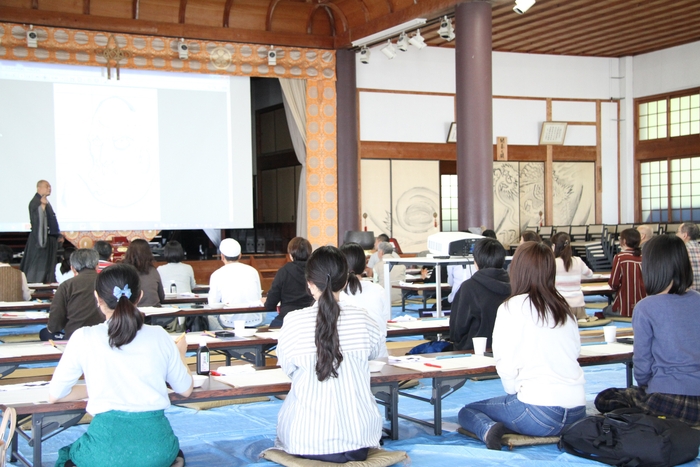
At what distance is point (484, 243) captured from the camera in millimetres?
4547

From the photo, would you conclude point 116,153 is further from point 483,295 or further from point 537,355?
point 537,355

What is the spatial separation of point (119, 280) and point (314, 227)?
9.22 meters

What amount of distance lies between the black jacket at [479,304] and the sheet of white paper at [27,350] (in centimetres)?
220

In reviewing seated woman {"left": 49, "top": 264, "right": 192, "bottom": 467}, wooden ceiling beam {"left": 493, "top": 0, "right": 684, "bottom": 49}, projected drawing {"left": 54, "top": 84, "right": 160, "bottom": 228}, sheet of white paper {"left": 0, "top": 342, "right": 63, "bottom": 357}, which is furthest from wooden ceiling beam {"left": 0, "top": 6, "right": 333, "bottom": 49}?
seated woman {"left": 49, "top": 264, "right": 192, "bottom": 467}

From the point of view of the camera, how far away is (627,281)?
7922mm

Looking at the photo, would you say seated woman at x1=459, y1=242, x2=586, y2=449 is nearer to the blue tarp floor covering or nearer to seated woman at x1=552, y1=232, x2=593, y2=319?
the blue tarp floor covering

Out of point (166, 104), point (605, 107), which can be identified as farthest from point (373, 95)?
point (605, 107)

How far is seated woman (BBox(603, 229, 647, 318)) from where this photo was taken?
7.83 meters

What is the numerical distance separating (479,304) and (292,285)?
1545 mm

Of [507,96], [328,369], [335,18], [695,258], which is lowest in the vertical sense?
[328,369]

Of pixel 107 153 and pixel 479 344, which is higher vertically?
pixel 107 153

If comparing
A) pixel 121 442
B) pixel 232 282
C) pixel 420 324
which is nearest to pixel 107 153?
pixel 232 282

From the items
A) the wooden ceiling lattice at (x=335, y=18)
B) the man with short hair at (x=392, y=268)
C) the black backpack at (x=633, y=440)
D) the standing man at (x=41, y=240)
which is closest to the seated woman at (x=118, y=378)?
the black backpack at (x=633, y=440)

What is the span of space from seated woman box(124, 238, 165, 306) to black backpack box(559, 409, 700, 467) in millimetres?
3779
